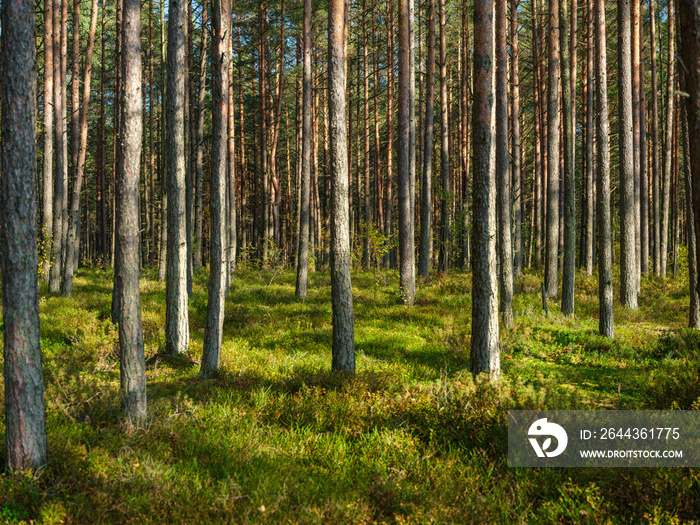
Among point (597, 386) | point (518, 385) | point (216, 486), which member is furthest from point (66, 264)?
point (597, 386)

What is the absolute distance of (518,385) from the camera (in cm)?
579

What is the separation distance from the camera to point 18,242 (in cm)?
370

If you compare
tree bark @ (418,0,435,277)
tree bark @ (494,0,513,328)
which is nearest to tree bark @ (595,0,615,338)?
tree bark @ (494,0,513,328)

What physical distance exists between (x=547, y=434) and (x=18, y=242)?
529 cm

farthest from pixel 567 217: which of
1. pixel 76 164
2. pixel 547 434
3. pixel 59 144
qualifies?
pixel 59 144

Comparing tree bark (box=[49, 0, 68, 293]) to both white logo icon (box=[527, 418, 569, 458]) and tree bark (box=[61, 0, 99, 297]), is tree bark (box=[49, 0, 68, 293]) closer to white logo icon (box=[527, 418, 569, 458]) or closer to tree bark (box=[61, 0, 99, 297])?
tree bark (box=[61, 0, 99, 297])

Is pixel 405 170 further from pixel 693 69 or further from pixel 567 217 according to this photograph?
pixel 693 69

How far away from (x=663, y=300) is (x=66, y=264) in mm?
17794

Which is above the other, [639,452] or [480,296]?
[480,296]

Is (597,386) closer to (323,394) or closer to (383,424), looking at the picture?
(383,424)

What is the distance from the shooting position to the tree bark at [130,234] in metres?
4.80

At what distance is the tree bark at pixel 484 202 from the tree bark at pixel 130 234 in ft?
14.4

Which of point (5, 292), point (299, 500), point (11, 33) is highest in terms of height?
point (11, 33)

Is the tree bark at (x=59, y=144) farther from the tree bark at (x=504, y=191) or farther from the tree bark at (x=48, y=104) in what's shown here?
the tree bark at (x=504, y=191)
